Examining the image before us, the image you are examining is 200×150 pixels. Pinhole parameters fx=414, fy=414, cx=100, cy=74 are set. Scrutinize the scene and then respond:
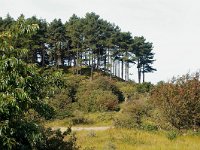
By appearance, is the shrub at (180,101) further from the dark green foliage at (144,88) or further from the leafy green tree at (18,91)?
the dark green foliage at (144,88)

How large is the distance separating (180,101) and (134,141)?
6263 mm

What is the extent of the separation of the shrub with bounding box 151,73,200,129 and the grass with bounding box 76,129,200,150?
9.43ft

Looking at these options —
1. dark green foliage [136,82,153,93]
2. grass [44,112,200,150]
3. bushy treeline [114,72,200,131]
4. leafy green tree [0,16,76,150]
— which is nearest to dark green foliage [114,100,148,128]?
bushy treeline [114,72,200,131]

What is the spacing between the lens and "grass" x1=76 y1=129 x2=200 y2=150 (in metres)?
20.9

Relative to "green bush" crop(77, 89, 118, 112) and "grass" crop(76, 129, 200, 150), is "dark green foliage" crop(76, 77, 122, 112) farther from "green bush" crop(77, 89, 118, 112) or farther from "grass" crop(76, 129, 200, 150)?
"grass" crop(76, 129, 200, 150)

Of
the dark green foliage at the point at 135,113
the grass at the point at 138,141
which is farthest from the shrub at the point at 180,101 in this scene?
the dark green foliage at the point at 135,113

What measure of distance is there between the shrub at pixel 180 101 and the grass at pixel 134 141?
113 inches

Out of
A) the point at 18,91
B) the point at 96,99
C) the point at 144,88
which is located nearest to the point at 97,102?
the point at 96,99

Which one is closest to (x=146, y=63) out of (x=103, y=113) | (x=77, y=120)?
(x=103, y=113)

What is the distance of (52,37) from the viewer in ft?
267

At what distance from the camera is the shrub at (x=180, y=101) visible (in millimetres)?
27891

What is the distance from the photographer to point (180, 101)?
27734mm

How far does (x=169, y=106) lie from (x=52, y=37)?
55.8 metres

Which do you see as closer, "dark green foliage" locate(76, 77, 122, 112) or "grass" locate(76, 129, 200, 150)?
"grass" locate(76, 129, 200, 150)
